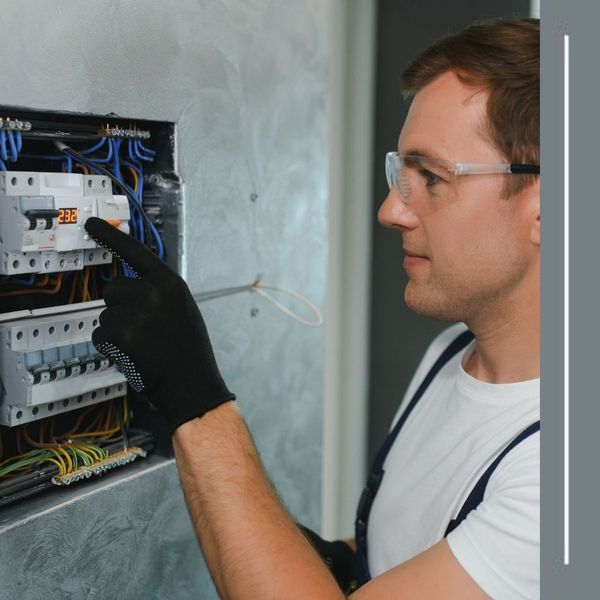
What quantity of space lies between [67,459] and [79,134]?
471 millimetres

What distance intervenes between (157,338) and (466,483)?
478 millimetres

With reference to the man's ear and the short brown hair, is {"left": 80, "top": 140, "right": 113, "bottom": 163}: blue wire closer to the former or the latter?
the short brown hair

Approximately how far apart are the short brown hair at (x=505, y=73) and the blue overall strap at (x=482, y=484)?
32cm

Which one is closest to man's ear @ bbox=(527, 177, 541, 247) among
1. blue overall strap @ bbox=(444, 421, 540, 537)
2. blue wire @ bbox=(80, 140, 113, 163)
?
blue overall strap @ bbox=(444, 421, 540, 537)

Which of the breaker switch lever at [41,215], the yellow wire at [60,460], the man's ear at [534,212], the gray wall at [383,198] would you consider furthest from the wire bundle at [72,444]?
the gray wall at [383,198]

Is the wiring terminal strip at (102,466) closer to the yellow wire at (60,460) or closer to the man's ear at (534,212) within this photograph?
the yellow wire at (60,460)

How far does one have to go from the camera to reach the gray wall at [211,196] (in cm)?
94

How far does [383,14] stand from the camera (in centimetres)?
191

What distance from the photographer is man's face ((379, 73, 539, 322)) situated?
972 millimetres

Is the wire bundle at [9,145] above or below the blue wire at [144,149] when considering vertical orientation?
below

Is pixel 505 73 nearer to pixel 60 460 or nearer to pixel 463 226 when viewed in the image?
pixel 463 226

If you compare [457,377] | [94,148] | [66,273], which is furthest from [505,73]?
[66,273]
